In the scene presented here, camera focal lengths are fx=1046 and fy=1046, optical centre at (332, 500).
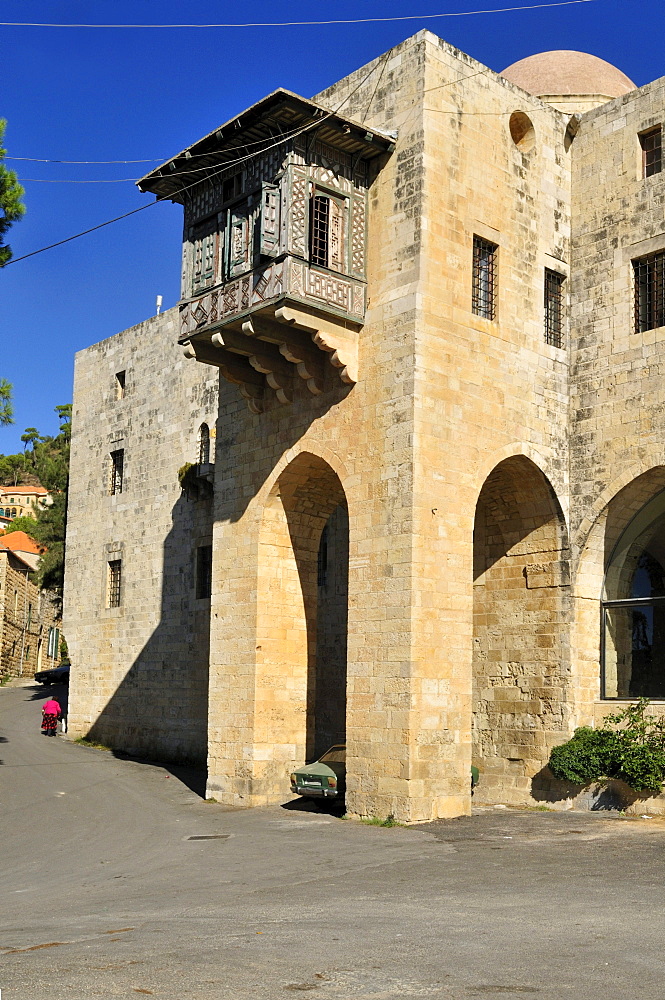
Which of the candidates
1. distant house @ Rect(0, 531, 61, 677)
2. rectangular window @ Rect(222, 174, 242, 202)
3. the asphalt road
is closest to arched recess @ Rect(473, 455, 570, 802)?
the asphalt road

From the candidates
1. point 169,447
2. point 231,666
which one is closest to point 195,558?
point 169,447

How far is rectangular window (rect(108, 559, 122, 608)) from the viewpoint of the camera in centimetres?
2822

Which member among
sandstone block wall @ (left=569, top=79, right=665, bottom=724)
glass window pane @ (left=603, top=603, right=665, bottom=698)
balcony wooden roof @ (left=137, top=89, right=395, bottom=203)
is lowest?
glass window pane @ (left=603, top=603, right=665, bottom=698)

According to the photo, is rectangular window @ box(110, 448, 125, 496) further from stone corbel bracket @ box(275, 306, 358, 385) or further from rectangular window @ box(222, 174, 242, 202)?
stone corbel bracket @ box(275, 306, 358, 385)

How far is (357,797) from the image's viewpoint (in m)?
15.2

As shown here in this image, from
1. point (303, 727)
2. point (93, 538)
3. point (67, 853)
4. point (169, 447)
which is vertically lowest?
point (67, 853)

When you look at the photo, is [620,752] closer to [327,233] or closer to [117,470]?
[327,233]

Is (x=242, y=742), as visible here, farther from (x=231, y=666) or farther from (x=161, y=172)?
(x=161, y=172)

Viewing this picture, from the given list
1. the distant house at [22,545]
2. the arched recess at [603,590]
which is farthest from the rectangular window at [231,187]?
the distant house at [22,545]

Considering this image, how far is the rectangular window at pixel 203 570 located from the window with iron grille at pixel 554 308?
33.9ft

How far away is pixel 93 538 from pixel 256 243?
49.0ft

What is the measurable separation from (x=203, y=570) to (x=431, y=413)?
10955 millimetres

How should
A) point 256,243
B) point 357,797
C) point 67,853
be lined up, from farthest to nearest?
point 256,243 → point 357,797 → point 67,853

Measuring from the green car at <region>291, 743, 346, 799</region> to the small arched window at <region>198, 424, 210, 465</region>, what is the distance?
10435 mm
